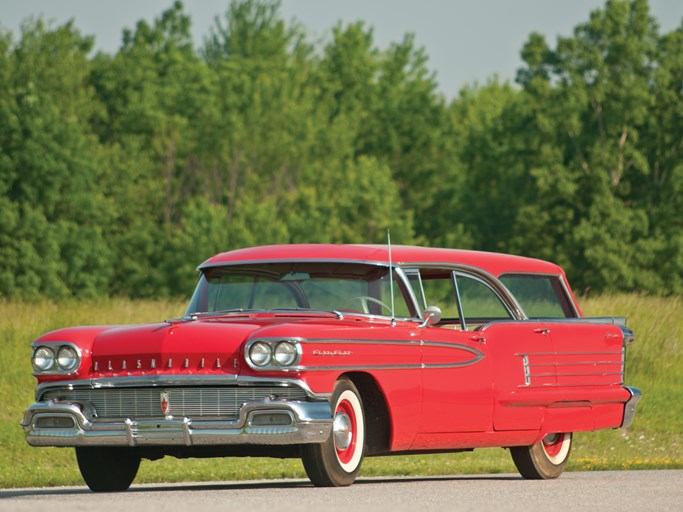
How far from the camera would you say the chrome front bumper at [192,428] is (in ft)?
31.2

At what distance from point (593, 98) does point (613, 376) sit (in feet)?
160

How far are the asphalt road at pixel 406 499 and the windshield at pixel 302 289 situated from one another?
1.30 metres

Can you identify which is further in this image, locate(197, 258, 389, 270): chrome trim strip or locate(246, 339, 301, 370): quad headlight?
locate(197, 258, 389, 270): chrome trim strip

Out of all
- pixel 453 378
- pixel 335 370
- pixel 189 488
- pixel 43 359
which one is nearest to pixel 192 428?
pixel 335 370

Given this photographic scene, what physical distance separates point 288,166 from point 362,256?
5563cm

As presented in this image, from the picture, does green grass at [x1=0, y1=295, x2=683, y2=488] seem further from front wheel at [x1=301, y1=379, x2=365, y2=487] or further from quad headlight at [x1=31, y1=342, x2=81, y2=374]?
front wheel at [x1=301, y1=379, x2=365, y2=487]

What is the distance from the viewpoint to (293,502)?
8.62 meters

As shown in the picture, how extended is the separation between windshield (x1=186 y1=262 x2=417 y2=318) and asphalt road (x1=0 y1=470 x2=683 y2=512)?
130 centimetres

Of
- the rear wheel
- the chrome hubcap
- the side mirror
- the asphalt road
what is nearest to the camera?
the asphalt road

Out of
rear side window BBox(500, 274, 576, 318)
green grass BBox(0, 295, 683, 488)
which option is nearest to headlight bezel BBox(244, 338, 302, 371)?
rear side window BBox(500, 274, 576, 318)

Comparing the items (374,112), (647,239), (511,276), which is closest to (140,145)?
(374,112)

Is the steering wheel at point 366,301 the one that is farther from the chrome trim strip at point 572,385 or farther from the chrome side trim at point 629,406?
the chrome side trim at point 629,406

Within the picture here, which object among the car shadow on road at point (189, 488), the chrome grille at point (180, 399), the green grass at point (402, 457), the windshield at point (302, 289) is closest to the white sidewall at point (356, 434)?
the car shadow on road at point (189, 488)

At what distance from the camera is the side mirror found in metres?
10.7
